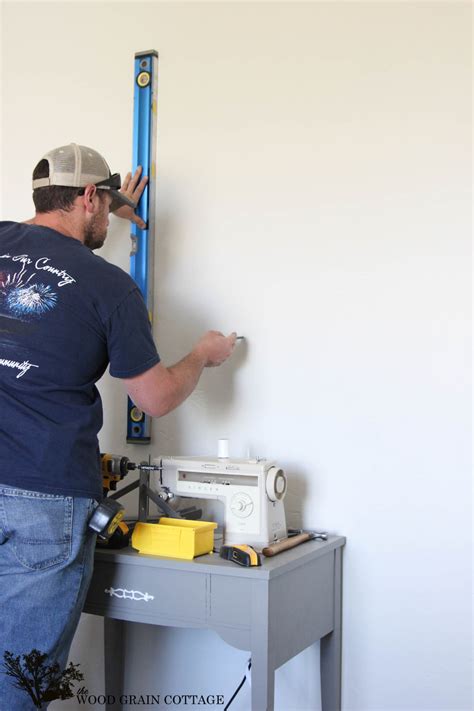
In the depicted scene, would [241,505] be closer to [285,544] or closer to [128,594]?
[285,544]

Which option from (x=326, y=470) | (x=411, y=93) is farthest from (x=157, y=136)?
(x=326, y=470)

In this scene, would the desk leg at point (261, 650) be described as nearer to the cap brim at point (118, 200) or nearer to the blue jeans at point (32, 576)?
the blue jeans at point (32, 576)

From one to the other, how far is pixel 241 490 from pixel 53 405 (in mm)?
494

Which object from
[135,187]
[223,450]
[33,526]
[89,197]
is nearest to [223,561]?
[223,450]

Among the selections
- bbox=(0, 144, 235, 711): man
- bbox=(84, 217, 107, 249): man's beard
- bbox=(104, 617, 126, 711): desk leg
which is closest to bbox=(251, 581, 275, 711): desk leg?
bbox=(0, 144, 235, 711): man

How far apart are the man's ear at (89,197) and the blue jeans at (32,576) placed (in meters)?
0.65

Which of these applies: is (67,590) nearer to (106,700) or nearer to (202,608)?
(202,608)

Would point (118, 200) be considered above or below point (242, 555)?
above

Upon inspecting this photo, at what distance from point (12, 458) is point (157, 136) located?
115 centimetres

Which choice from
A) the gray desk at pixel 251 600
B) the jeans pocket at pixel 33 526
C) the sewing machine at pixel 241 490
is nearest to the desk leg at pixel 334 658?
the gray desk at pixel 251 600

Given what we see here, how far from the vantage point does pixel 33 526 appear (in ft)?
5.05

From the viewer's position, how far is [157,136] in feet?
7.54

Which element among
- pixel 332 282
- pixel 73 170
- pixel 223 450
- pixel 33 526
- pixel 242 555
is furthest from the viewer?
pixel 332 282

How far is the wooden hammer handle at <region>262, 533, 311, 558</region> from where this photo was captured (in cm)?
175
